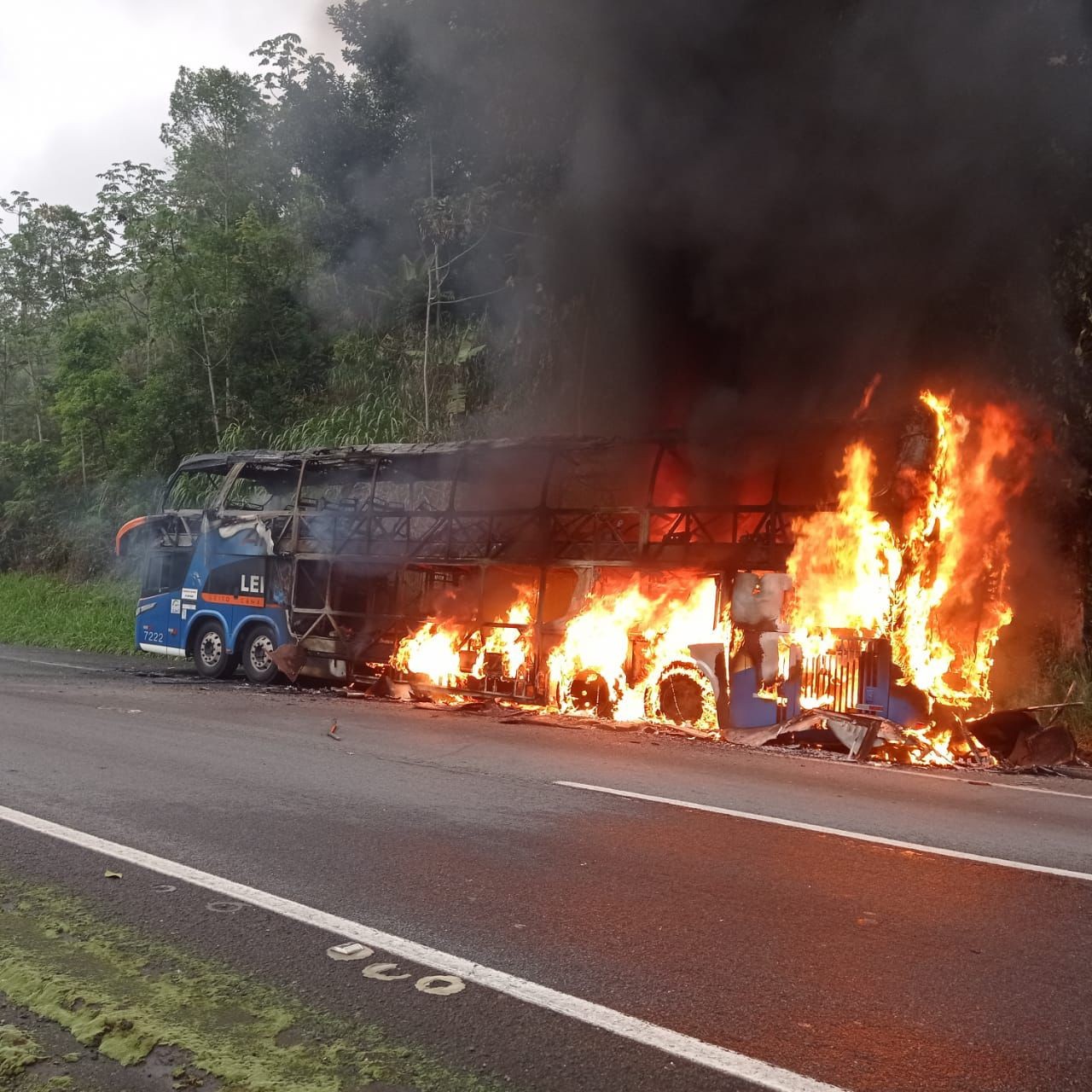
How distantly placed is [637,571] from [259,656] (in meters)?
5.72

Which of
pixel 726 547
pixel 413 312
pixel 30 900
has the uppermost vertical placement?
pixel 413 312

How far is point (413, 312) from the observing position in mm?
23578

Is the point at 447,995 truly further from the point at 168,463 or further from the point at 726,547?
the point at 168,463

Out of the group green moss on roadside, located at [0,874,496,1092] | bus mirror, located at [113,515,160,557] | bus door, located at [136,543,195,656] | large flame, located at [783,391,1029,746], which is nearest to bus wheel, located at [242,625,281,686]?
bus door, located at [136,543,195,656]

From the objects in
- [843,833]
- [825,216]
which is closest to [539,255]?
[825,216]

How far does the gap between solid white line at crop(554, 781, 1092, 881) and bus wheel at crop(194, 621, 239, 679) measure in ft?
27.1

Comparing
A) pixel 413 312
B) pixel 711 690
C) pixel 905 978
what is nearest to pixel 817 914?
pixel 905 978

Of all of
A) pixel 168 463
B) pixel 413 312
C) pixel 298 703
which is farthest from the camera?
pixel 168 463

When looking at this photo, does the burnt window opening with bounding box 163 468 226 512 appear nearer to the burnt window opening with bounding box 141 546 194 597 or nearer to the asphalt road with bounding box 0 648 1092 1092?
the burnt window opening with bounding box 141 546 194 597

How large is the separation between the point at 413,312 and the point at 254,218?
4.77 metres

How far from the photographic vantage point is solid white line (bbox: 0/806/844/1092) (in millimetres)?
2924

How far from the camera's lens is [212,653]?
561 inches

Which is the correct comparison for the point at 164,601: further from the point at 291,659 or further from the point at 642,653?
the point at 642,653

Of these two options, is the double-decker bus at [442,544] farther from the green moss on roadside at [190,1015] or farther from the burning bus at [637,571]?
the green moss on roadside at [190,1015]
